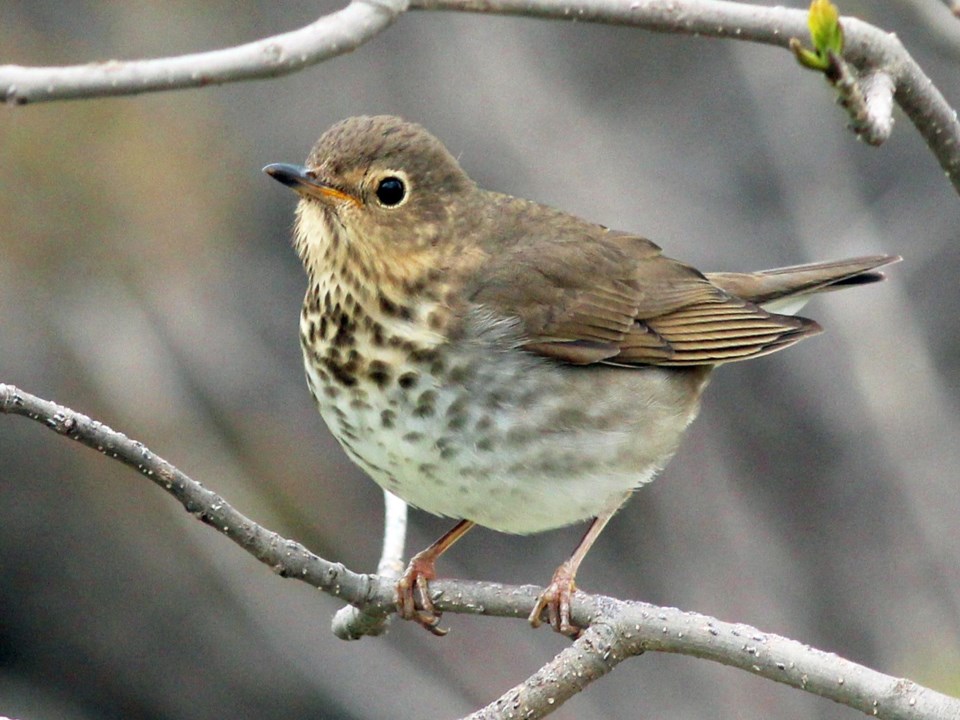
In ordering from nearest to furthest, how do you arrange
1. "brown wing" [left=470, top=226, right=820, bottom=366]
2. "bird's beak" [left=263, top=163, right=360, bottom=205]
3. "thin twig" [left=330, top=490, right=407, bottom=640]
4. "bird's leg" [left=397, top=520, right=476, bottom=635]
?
"thin twig" [left=330, top=490, right=407, bottom=640]
"bird's beak" [left=263, top=163, right=360, bottom=205]
"bird's leg" [left=397, top=520, right=476, bottom=635]
"brown wing" [left=470, top=226, right=820, bottom=366]

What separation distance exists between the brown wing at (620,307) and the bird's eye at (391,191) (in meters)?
0.36

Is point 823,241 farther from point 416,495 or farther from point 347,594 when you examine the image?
point 347,594

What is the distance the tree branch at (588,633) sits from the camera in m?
2.88

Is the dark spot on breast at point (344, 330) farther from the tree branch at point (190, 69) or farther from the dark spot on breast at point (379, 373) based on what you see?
the tree branch at point (190, 69)

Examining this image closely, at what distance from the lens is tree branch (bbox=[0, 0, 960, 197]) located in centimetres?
254

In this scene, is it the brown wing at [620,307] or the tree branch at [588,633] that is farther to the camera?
the brown wing at [620,307]

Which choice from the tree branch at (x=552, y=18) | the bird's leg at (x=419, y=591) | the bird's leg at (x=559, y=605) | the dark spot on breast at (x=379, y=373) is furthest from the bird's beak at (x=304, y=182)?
the bird's leg at (x=559, y=605)

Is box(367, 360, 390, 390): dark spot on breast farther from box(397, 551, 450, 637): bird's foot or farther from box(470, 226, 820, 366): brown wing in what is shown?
box(397, 551, 450, 637): bird's foot

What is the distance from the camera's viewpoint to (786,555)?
7.54 metres

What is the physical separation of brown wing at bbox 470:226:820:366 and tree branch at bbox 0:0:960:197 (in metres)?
1.30

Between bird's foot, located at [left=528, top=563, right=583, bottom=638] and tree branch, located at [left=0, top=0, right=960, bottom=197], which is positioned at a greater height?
tree branch, located at [left=0, top=0, right=960, bottom=197]

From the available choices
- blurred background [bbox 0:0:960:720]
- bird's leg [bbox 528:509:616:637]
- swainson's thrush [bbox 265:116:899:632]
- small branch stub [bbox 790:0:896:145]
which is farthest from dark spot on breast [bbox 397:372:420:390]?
blurred background [bbox 0:0:960:720]

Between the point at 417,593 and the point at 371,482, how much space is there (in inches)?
146

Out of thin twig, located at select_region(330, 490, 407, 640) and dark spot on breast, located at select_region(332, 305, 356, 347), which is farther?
dark spot on breast, located at select_region(332, 305, 356, 347)
